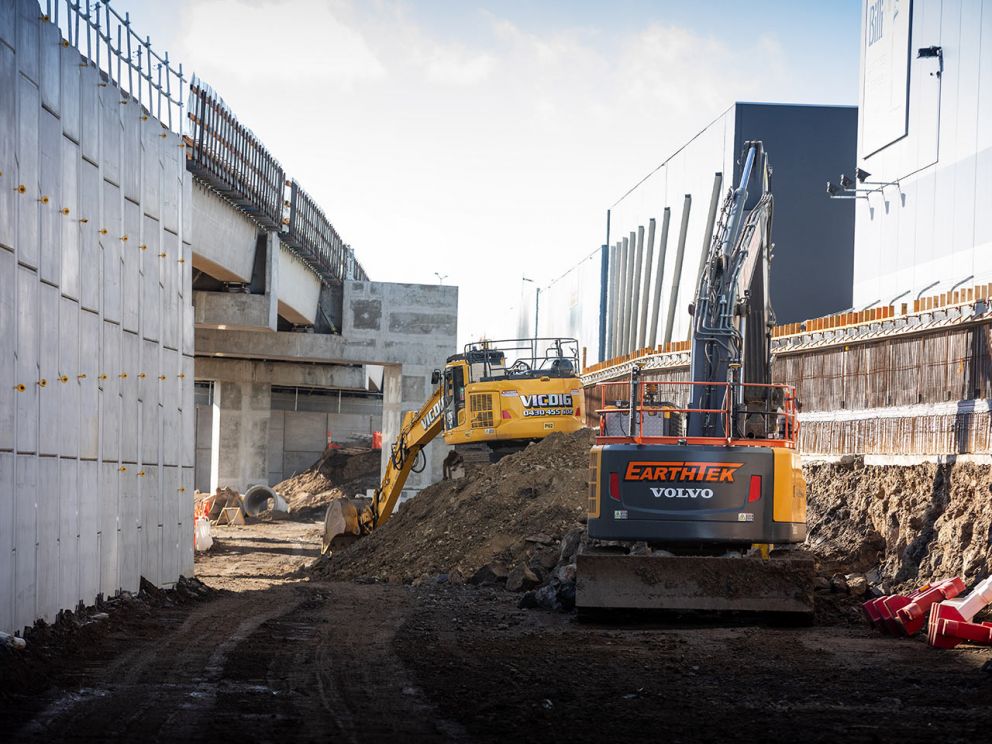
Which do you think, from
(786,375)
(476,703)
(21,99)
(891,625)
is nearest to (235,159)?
(786,375)

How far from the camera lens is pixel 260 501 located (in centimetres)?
5006

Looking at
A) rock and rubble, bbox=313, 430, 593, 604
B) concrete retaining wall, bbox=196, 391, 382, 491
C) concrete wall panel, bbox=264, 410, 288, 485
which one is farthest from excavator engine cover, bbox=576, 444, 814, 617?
concrete wall panel, bbox=264, 410, 288, 485

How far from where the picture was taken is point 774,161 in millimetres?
37281

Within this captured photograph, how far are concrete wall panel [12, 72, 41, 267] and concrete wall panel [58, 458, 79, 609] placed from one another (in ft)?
7.95

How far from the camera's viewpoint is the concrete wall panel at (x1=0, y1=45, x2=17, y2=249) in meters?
11.3

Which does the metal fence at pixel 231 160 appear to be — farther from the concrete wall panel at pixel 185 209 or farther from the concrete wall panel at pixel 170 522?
the concrete wall panel at pixel 170 522

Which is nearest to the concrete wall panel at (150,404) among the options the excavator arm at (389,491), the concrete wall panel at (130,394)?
the concrete wall panel at (130,394)

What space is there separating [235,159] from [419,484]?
641 inches

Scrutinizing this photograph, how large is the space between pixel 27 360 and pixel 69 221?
2166 mm

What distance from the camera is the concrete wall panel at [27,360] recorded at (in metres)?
11.7

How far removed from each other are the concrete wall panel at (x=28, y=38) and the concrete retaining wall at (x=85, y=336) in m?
0.02

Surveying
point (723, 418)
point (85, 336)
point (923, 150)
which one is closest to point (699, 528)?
point (723, 418)

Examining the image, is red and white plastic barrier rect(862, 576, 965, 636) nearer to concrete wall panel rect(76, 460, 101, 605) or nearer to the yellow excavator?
concrete wall panel rect(76, 460, 101, 605)

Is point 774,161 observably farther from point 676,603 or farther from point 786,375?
point 676,603
